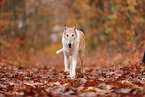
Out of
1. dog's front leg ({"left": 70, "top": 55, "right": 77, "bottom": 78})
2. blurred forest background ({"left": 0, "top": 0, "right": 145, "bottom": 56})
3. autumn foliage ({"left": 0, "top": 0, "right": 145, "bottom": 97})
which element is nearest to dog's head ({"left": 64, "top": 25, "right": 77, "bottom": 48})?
dog's front leg ({"left": 70, "top": 55, "right": 77, "bottom": 78})

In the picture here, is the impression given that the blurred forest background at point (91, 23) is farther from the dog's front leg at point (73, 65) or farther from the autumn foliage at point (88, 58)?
the dog's front leg at point (73, 65)

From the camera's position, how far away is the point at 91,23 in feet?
68.8

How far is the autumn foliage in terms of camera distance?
4.00 metres

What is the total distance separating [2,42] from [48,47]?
2838cm

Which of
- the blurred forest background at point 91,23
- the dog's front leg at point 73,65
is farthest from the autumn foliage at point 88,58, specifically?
the dog's front leg at point 73,65

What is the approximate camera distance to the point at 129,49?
34.4 ft

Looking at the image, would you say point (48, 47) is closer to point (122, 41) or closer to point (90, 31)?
point (90, 31)

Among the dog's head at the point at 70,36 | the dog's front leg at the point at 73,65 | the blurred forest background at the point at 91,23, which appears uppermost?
the blurred forest background at the point at 91,23

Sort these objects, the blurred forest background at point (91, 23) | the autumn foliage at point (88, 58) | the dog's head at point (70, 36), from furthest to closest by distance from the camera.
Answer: the blurred forest background at point (91, 23) → the dog's head at point (70, 36) → the autumn foliage at point (88, 58)

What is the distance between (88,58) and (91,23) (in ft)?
17.5

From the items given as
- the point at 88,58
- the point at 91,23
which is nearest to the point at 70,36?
the point at 88,58

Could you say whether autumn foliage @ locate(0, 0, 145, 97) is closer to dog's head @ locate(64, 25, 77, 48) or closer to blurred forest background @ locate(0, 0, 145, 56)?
blurred forest background @ locate(0, 0, 145, 56)

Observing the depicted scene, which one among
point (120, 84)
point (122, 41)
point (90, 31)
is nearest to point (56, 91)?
point (120, 84)

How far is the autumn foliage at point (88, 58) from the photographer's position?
3998mm
